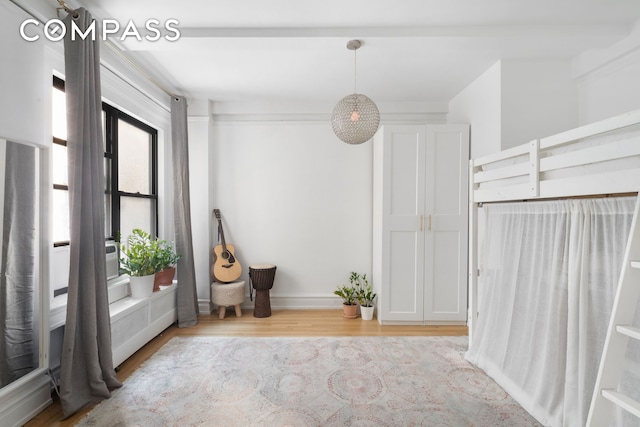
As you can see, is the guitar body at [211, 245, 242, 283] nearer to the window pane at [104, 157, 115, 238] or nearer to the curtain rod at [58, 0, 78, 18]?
the window pane at [104, 157, 115, 238]

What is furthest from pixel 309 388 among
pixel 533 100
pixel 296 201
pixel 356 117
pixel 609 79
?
pixel 609 79

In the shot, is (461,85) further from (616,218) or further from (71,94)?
(71,94)

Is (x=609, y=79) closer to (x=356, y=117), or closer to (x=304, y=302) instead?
(x=356, y=117)

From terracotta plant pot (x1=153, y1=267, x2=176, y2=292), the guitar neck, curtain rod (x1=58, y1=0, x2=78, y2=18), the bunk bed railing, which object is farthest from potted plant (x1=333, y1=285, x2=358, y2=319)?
curtain rod (x1=58, y1=0, x2=78, y2=18)

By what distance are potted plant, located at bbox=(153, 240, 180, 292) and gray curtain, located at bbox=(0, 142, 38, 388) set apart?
3.56 feet

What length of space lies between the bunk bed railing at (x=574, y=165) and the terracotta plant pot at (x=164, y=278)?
10.00ft

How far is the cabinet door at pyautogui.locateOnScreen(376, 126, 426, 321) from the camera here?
11.2ft

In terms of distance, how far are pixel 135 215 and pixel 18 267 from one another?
1505 mm

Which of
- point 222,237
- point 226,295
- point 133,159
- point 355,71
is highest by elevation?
point 355,71

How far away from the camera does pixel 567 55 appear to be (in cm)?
278

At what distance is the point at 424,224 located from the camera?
3438 millimetres

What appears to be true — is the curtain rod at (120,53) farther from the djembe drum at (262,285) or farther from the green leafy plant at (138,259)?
the djembe drum at (262,285)

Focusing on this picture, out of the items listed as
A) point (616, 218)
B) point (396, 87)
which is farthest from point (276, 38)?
point (616, 218)

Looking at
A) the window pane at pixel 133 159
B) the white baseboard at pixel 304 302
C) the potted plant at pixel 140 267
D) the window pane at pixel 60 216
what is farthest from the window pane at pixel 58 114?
the white baseboard at pixel 304 302
